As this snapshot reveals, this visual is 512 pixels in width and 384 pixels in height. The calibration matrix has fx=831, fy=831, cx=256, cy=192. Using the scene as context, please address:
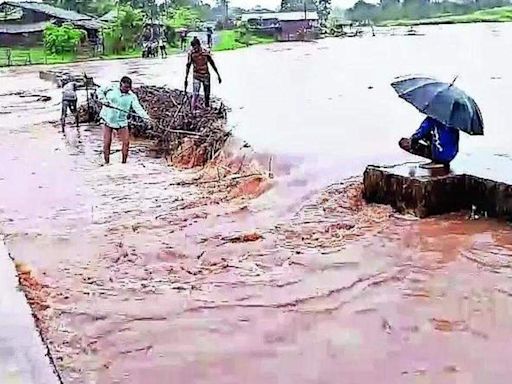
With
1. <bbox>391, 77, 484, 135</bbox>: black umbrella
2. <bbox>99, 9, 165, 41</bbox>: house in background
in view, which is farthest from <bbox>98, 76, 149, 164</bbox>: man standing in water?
<bbox>99, 9, 165, 41</bbox>: house in background

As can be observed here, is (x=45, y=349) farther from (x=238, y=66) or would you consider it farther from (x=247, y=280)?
(x=238, y=66)

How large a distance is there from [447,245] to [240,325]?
107 inches

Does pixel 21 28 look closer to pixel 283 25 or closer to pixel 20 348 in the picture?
pixel 283 25

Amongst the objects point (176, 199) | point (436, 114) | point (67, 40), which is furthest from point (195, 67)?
point (67, 40)

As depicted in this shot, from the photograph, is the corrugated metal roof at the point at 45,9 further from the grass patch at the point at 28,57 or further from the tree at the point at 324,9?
the tree at the point at 324,9

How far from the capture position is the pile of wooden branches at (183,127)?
13.6m

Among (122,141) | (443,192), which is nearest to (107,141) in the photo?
(122,141)

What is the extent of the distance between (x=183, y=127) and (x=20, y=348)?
1042cm

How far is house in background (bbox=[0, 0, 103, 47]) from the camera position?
50.9m

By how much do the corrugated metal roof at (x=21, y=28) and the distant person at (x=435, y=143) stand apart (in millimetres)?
44836

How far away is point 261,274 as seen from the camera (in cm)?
759

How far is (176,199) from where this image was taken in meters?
10.9

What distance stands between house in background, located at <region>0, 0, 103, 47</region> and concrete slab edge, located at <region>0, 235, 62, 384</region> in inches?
1889

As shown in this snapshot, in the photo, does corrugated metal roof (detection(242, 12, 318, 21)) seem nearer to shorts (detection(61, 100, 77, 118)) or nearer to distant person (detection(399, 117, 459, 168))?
shorts (detection(61, 100, 77, 118))
